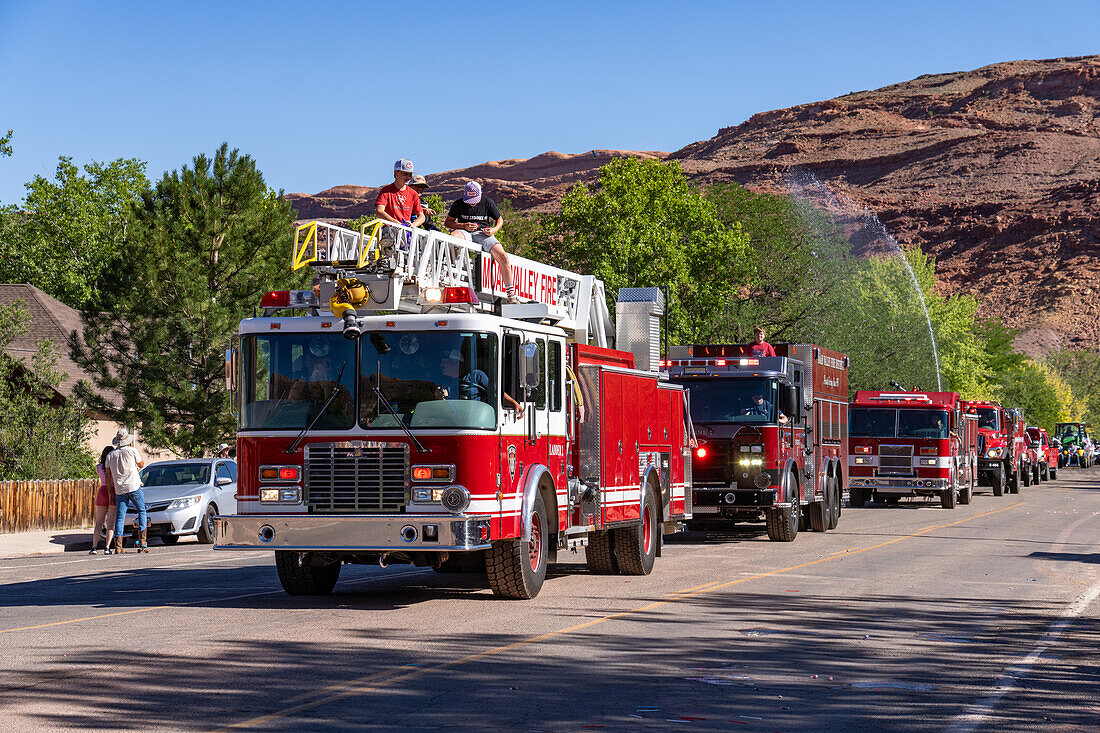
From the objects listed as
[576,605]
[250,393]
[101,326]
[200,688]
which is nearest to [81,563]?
[250,393]

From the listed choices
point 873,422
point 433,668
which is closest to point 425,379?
point 433,668

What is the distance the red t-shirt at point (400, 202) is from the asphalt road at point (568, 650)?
3.91 m

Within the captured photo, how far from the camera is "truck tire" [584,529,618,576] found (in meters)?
16.6

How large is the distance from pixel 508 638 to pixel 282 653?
1.88 m

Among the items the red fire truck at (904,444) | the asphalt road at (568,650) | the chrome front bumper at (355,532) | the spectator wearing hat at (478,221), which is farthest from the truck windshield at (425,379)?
the red fire truck at (904,444)

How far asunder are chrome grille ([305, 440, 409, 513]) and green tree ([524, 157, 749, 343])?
46228 millimetres

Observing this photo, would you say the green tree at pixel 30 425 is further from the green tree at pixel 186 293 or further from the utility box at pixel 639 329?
the utility box at pixel 639 329

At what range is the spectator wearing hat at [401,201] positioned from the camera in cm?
1362

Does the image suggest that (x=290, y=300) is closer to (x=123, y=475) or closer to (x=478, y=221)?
(x=478, y=221)

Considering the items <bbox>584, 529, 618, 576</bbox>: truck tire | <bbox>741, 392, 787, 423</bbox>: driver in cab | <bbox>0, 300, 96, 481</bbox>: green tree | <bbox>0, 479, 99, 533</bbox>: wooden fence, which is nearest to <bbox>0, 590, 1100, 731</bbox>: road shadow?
<bbox>584, 529, 618, 576</bbox>: truck tire

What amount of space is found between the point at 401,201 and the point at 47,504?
16664 mm

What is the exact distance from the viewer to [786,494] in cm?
2280

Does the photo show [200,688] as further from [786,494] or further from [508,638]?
[786,494]

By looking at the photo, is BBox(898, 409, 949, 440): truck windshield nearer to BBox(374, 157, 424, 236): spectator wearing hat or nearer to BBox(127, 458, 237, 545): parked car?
BBox(127, 458, 237, 545): parked car
